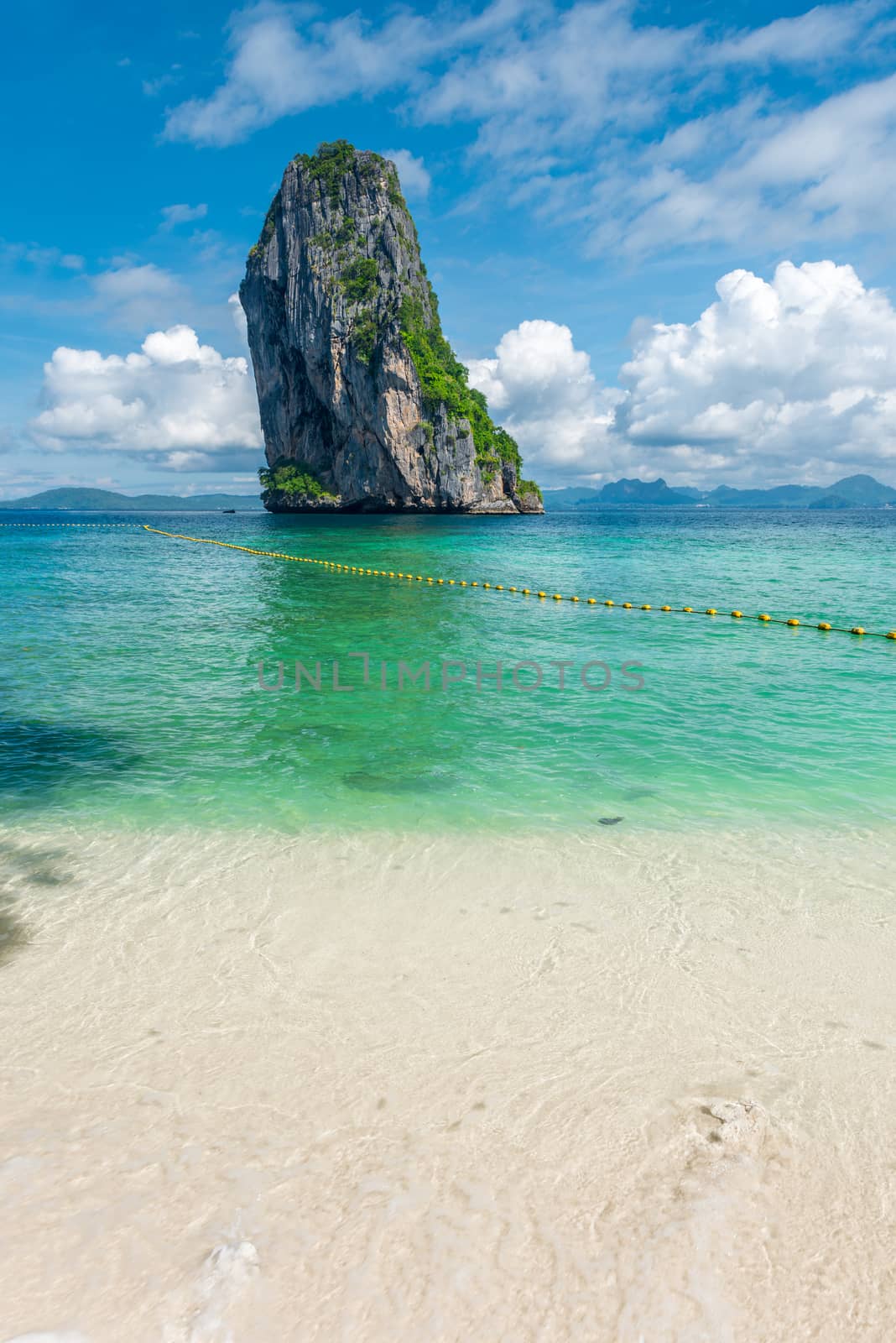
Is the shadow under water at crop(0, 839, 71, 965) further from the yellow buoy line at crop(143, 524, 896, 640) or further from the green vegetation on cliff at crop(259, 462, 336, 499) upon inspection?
the green vegetation on cliff at crop(259, 462, 336, 499)

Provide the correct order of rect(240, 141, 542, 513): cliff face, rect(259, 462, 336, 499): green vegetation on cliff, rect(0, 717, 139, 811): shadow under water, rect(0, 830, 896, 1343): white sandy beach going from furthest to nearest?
rect(259, 462, 336, 499): green vegetation on cliff < rect(240, 141, 542, 513): cliff face < rect(0, 717, 139, 811): shadow under water < rect(0, 830, 896, 1343): white sandy beach

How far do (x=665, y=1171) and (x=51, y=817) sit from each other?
6674 millimetres

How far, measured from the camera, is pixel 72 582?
100 ft

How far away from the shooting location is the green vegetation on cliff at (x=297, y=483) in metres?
107

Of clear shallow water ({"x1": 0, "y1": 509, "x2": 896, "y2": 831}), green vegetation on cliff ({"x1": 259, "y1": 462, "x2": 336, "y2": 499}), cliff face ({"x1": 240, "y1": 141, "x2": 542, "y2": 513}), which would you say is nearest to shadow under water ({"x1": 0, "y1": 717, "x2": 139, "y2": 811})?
clear shallow water ({"x1": 0, "y1": 509, "x2": 896, "y2": 831})

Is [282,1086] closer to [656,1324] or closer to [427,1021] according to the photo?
[427,1021]

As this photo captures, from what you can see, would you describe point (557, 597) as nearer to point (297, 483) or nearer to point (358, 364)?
point (358, 364)

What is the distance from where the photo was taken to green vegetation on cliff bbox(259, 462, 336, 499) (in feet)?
351

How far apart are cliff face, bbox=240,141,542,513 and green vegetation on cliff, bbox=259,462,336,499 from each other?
0.75 ft

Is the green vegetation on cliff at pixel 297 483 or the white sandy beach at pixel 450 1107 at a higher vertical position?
the green vegetation on cliff at pixel 297 483

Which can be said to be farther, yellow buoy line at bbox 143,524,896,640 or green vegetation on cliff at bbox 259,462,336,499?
green vegetation on cliff at bbox 259,462,336,499

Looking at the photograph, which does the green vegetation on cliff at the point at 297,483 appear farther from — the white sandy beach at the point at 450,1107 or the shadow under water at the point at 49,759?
the white sandy beach at the point at 450,1107

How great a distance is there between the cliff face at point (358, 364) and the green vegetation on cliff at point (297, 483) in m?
0.23

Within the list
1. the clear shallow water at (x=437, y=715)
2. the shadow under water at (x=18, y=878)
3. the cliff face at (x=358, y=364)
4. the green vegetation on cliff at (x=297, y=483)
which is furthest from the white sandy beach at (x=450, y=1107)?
the green vegetation on cliff at (x=297, y=483)
